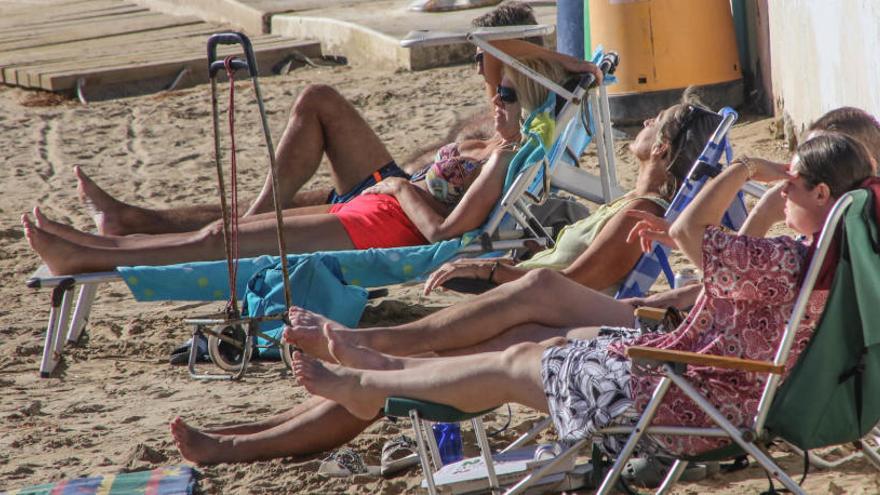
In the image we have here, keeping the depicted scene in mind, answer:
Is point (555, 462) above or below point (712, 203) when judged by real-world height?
below

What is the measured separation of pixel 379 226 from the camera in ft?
18.4

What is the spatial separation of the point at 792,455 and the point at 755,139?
4452mm

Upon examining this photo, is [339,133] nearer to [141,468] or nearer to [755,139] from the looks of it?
[141,468]

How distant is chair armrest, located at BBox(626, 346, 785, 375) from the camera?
9.51 ft

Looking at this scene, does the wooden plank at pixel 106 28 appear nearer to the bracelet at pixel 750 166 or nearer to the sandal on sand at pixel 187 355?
the sandal on sand at pixel 187 355

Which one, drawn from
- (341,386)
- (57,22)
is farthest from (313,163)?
(57,22)

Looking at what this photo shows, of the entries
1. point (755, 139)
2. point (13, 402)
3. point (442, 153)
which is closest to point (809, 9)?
point (755, 139)

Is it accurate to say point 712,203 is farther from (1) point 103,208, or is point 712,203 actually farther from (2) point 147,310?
(2) point 147,310

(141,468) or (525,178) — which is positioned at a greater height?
(525,178)

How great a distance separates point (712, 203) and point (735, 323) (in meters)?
0.45

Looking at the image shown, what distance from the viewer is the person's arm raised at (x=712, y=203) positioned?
11.3 ft

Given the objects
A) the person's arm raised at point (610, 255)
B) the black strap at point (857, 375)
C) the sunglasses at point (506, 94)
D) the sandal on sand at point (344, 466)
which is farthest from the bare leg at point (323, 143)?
the black strap at point (857, 375)

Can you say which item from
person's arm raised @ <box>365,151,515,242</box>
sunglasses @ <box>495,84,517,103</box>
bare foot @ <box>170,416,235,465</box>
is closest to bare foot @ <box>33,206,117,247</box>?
person's arm raised @ <box>365,151,515,242</box>

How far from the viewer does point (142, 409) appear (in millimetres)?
4844
